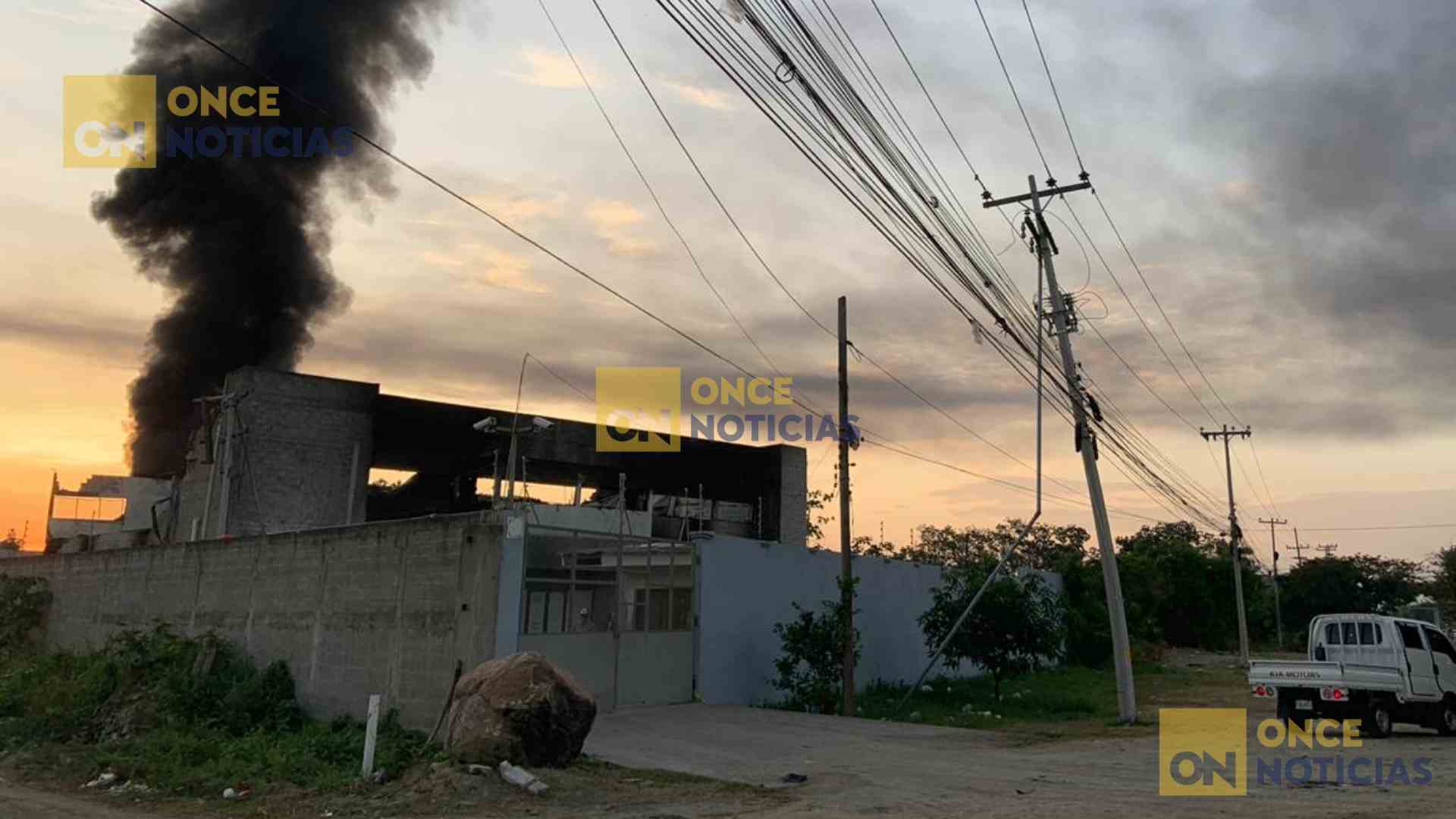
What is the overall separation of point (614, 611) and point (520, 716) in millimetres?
6093

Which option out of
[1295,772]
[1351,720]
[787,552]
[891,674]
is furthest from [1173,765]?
[891,674]

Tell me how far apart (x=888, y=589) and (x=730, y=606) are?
8.82 metres

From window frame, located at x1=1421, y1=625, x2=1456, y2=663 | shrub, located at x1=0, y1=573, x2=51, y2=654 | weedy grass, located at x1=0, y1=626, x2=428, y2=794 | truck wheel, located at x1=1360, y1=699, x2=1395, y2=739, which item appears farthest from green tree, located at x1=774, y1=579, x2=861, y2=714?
shrub, located at x1=0, y1=573, x2=51, y2=654

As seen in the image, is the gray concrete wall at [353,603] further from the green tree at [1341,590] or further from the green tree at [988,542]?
the green tree at [1341,590]

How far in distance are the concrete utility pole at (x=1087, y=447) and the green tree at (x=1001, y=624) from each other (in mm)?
3484

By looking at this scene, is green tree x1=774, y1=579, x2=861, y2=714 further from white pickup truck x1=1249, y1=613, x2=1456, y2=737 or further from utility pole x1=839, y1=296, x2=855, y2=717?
white pickup truck x1=1249, y1=613, x2=1456, y2=737

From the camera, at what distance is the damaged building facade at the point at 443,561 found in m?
16.7

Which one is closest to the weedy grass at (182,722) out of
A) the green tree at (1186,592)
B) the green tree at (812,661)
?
the green tree at (812,661)

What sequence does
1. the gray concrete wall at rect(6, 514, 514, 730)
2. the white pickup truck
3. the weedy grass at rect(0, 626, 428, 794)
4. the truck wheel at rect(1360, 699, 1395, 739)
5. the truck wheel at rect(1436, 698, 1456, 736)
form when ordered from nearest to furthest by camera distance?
1. the weedy grass at rect(0, 626, 428, 794)
2. the gray concrete wall at rect(6, 514, 514, 730)
3. the white pickup truck
4. the truck wheel at rect(1360, 699, 1395, 739)
5. the truck wheel at rect(1436, 698, 1456, 736)

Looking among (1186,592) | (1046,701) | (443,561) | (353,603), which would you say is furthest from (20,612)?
→ (1186,592)

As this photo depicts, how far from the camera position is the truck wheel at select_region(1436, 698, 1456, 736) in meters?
18.6

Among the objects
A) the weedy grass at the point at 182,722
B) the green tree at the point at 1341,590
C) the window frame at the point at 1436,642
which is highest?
the green tree at the point at 1341,590

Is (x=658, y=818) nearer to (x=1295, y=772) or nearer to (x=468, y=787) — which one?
(x=468, y=787)

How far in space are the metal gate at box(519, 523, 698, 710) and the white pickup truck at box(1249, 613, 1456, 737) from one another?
1090cm
